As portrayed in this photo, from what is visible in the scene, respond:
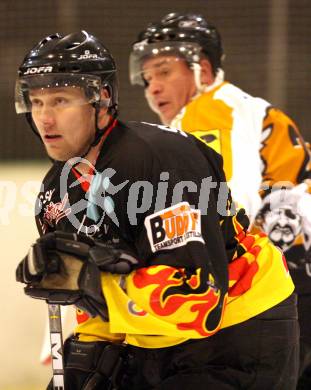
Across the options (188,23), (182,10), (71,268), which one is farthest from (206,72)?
(182,10)

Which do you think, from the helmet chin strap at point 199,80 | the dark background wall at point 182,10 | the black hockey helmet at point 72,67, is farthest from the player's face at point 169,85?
the dark background wall at point 182,10

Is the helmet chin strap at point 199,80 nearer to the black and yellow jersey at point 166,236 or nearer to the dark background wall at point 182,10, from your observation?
the black and yellow jersey at point 166,236

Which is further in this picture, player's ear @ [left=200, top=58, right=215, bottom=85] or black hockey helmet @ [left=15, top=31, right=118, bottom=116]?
player's ear @ [left=200, top=58, right=215, bottom=85]

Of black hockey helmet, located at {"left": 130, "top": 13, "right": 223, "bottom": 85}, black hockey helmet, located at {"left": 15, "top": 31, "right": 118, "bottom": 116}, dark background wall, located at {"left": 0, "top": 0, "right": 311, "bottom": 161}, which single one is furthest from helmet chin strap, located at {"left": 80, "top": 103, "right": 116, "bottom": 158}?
dark background wall, located at {"left": 0, "top": 0, "right": 311, "bottom": 161}

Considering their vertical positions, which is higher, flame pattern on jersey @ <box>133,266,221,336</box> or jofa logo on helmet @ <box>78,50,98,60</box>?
jofa logo on helmet @ <box>78,50,98,60</box>

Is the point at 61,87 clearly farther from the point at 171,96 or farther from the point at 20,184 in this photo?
the point at 20,184

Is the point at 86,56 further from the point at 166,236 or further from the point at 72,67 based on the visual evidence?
the point at 166,236

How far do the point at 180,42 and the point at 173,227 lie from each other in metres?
1.69

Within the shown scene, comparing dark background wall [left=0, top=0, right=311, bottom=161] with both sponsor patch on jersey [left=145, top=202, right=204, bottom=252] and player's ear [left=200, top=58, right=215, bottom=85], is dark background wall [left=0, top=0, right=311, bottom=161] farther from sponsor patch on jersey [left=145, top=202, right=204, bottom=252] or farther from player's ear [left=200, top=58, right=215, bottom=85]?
sponsor patch on jersey [left=145, top=202, right=204, bottom=252]

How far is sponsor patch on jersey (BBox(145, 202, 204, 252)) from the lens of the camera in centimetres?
214

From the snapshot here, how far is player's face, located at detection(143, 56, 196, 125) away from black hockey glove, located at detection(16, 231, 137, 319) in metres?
1.54

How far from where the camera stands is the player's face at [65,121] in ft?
7.77

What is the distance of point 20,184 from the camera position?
311 inches

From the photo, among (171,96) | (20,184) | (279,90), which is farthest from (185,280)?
(279,90)
